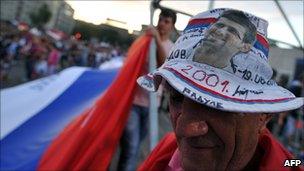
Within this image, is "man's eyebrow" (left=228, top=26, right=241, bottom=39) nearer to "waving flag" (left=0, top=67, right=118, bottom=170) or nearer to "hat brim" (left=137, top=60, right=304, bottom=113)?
"hat brim" (left=137, top=60, right=304, bottom=113)

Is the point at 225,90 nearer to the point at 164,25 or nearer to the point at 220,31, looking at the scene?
the point at 220,31

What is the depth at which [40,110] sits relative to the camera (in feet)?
18.5

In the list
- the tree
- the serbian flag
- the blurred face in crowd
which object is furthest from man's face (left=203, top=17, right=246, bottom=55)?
the tree

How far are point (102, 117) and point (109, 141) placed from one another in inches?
7.5

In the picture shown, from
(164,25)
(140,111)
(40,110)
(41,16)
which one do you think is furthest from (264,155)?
(41,16)

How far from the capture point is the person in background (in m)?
3.90

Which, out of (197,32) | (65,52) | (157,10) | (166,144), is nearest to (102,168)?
(157,10)

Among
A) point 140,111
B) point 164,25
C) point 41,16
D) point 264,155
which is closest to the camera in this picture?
point 264,155

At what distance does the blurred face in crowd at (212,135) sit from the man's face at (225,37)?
0.15 metres

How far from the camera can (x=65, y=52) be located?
101 ft

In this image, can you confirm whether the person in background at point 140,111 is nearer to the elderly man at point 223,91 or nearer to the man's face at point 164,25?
the man's face at point 164,25

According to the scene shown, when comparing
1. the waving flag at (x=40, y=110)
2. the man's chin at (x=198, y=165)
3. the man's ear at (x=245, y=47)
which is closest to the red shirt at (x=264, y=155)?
the man's chin at (x=198, y=165)

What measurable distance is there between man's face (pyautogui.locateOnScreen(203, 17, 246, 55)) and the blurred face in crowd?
147mm

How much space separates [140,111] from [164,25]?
78cm
